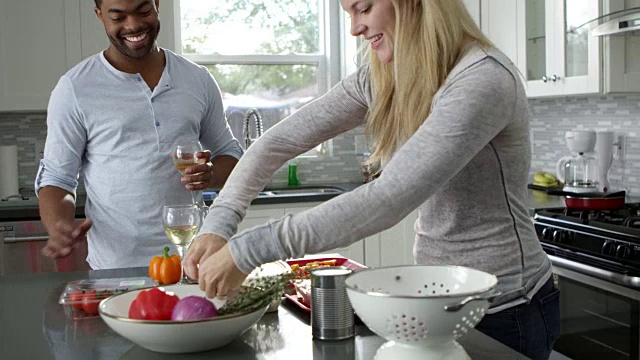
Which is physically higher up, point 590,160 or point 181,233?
point 590,160

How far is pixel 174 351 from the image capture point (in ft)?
4.90

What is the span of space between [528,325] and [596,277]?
1454 millimetres

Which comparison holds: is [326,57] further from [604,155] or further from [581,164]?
[604,155]

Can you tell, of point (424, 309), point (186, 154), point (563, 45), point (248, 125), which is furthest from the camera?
point (248, 125)

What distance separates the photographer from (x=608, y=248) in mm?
2953

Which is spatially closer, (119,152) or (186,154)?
(186,154)

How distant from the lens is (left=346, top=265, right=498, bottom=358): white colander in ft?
3.95

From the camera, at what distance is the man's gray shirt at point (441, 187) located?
1.42m

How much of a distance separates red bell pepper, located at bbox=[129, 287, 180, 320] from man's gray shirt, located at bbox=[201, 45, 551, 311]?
0.58ft

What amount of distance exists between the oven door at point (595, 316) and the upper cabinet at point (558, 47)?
2.75ft

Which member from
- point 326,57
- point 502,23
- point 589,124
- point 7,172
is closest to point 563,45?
point 502,23

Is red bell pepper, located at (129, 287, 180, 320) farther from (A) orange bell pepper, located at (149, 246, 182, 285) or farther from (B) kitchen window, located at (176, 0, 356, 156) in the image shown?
(B) kitchen window, located at (176, 0, 356, 156)

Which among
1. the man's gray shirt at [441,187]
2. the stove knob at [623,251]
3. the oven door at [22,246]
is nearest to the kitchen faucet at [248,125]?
the oven door at [22,246]

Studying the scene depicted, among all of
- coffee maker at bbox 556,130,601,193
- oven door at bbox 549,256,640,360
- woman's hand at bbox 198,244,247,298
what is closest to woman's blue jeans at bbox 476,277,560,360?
woman's hand at bbox 198,244,247,298
